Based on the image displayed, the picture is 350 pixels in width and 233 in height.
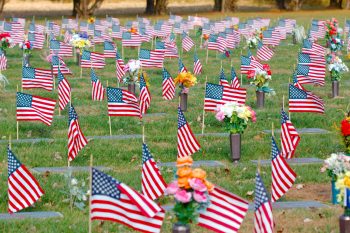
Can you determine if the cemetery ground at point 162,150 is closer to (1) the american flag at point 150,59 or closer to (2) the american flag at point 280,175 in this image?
(2) the american flag at point 280,175

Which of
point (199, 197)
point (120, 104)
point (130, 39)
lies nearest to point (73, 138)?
point (120, 104)

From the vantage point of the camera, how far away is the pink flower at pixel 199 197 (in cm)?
1004

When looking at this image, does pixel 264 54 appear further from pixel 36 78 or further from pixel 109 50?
pixel 36 78

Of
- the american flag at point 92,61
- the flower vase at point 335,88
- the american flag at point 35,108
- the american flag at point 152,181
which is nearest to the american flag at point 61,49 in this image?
the american flag at point 92,61

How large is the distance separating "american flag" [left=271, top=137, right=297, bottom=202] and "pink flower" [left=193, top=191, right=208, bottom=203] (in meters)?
3.29

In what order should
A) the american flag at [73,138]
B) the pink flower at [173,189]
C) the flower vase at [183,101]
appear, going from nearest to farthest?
the pink flower at [173,189] → the american flag at [73,138] → the flower vase at [183,101]

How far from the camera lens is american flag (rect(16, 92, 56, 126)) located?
18344mm

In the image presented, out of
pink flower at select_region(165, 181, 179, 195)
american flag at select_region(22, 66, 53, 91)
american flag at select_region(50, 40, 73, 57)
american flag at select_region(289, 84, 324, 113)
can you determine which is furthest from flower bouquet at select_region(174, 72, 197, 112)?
pink flower at select_region(165, 181, 179, 195)

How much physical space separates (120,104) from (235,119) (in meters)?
2.88

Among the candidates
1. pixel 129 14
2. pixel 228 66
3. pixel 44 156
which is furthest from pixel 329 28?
pixel 129 14

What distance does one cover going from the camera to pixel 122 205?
33.1 feet

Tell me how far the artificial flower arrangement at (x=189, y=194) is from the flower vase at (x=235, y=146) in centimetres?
684

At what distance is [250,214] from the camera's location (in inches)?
527

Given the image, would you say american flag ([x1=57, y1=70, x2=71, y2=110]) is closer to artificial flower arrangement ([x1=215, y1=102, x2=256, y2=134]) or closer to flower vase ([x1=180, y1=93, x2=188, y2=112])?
flower vase ([x1=180, y1=93, x2=188, y2=112])
